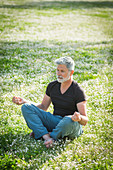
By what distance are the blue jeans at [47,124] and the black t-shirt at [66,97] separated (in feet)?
1.05

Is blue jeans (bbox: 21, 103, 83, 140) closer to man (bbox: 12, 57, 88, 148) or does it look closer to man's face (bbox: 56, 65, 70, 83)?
man (bbox: 12, 57, 88, 148)

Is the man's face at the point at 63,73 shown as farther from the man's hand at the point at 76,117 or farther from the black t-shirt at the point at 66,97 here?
the man's hand at the point at 76,117

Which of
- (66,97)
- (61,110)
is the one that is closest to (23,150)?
(61,110)

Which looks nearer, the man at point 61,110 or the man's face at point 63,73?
the man at point 61,110

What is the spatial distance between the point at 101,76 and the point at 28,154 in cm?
853

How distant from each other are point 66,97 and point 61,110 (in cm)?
52

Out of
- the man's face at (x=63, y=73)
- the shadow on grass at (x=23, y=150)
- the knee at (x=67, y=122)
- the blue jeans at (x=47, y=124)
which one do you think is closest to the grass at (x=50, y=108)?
the shadow on grass at (x=23, y=150)

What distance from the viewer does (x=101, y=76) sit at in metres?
13.2

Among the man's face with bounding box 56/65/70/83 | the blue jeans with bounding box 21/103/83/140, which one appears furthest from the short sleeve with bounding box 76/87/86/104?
the blue jeans with bounding box 21/103/83/140

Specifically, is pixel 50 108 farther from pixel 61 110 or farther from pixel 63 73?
pixel 63 73

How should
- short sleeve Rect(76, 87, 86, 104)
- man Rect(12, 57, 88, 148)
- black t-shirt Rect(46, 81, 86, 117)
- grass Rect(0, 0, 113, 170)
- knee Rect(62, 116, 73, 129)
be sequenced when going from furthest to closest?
black t-shirt Rect(46, 81, 86, 117) < short sleeve Rect(76, 87, 86, 104) < man Rect(12, 57, 88, 148) < knee Rect(62, 116, 73, 129) < grass Rect(0, 0, 113, 170)

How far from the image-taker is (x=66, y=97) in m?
6.60

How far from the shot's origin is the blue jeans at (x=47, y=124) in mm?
5973

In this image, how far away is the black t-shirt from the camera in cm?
636
